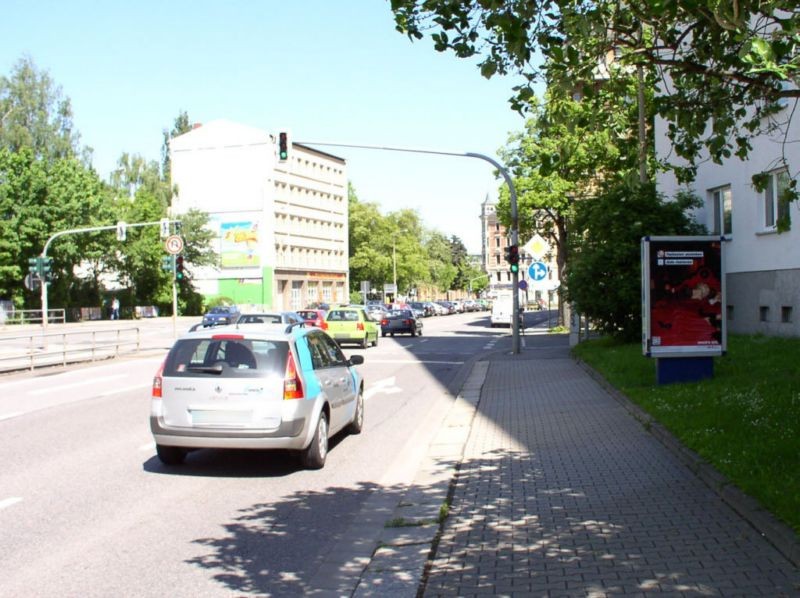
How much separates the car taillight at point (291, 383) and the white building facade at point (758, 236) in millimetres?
13051

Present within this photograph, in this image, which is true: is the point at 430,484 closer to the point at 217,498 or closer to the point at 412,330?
the point at 217,498

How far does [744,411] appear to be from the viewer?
991 cm

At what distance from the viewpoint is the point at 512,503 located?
7059 mm

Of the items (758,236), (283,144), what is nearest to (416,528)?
(758,236)

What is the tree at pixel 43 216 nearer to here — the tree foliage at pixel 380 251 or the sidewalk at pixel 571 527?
the tree foliage at pixel 380 251

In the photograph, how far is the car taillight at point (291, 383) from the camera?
8.74 meters

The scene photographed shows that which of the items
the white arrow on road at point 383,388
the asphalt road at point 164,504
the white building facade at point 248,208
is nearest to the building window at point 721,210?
the white arrow on road at point 383,388

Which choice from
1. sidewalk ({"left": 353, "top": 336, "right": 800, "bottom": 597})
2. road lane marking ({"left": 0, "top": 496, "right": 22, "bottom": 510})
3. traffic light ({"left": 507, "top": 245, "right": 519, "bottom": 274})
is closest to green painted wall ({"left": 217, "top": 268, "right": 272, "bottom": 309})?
traffic light ({"left": 507, "top": 245, "right": 519, "bottom": 274})

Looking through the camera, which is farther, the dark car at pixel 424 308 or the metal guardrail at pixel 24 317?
the dark car at pixel 424 308

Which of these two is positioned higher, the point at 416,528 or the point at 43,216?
the point at 43,216

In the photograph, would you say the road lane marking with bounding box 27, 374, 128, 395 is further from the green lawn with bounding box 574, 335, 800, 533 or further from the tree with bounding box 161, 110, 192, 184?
the tree with bounding box 161, 110, 192, 184

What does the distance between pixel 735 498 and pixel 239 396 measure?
4.76m

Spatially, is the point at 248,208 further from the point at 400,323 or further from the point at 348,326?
the point at 348,326

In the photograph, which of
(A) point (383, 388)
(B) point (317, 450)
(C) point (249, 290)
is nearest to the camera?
(B) point (317, 450)
